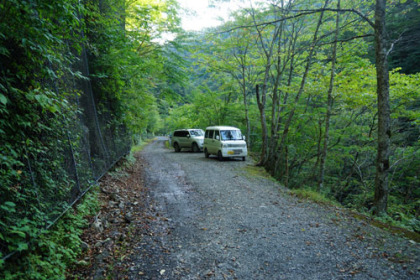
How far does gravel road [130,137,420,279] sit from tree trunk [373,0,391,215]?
49.2 inches

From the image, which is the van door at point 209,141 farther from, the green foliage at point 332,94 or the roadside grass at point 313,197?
the roadside grass at point 313,197

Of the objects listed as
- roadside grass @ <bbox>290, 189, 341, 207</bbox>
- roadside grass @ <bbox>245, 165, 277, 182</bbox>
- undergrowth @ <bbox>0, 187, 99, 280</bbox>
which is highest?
undergrowth @ <bbox>0, 187, 99, 280</bbox>

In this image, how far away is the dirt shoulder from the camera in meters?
Answer: 3.18

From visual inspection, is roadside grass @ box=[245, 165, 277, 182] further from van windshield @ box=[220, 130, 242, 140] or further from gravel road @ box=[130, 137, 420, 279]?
gravel road @ box=[130, 137, 420, 279]

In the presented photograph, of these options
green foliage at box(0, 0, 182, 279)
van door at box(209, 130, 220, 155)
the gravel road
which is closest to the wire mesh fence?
green foliage at box(0, 0, 182, 279)

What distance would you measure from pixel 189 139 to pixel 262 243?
14.8 meters

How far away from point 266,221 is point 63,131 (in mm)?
4458

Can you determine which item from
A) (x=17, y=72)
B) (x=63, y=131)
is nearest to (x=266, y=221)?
(x=63, y=131)

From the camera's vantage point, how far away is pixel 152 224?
4.71 meters

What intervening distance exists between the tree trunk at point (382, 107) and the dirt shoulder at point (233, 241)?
46.9 inches

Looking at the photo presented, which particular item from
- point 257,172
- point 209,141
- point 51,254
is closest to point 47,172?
point 51,254

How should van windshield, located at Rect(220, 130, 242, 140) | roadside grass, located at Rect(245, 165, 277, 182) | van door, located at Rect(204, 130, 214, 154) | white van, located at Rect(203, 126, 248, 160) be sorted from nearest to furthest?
roadside grass, located at Rect(245, 165, 277, 182)
white van, located at Rect(203, 126, 248, 160)
van windshield, located at Rect(220, 130, 242, 140)
van door, located at Rect(204, 130, 214, 154)

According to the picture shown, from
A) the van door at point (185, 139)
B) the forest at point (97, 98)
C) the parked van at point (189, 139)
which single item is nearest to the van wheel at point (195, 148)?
the parked van at point (189, 139)

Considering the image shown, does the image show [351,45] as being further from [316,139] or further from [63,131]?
[63,131]
